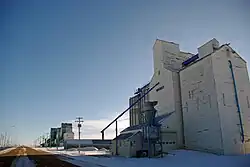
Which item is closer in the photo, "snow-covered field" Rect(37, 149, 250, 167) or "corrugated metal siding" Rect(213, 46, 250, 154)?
"snow-covered field" Rect(37, 149, 250, 167)

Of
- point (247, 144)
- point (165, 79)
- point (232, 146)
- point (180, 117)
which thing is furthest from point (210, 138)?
point (165, 79)

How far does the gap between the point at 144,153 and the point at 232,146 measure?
36.2 feet

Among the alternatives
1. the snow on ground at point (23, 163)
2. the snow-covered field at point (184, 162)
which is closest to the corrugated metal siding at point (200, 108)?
the snow-covered field at point (184, 162)

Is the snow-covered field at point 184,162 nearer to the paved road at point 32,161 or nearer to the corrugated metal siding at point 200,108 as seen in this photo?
the paved road at point 32,161

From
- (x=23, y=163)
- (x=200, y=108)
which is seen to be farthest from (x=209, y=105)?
(x=23, y=163)

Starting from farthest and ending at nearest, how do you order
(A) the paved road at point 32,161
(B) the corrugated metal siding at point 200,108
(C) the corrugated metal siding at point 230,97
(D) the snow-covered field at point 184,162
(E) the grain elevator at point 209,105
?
(B) the corrugated metal siding at point 200,108 → (E) the grain elevator at point 209,105 → (C) the corrugated metal siding at point 230,97 → (A) the paved road at point 32,161 → (D) the snow-covered field at point 184,162

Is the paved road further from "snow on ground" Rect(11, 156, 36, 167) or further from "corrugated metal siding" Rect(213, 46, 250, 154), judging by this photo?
"corrugated metal siding" Rect(213, 46, 250, 154)

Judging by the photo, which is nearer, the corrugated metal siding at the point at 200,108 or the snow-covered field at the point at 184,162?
the snow-covered field at the point at 184,162

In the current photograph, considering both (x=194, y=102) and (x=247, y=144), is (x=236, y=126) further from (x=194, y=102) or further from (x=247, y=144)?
(x=194, y=102)

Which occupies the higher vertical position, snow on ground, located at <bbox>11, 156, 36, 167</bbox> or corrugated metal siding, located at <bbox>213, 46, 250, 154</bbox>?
corrugated metal siding, located at <bbox>213, 46, 250, 154</bbox>

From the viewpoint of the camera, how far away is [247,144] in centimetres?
2697

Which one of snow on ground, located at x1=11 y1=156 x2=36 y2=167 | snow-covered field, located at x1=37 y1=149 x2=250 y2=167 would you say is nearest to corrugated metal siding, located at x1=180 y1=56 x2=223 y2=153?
snow-covered field, located at x1=37 y1=149 x2=250 y2=167

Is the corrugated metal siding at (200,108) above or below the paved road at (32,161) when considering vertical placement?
above

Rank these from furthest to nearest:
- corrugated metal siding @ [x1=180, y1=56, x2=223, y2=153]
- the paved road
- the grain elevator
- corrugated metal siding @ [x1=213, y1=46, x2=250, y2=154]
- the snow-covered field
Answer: corrugated metal siding @ [x1=180, y1=56, x2=223, y2=153] → the grain elevator → corrugated metal siding @ [x1=213, y1=46, x2=250, y2=154] → the paved road → the snow-covered field
